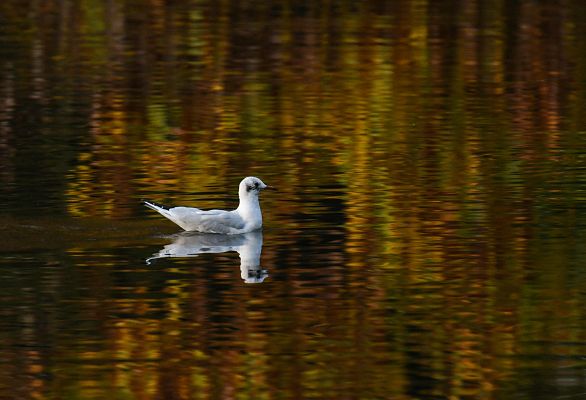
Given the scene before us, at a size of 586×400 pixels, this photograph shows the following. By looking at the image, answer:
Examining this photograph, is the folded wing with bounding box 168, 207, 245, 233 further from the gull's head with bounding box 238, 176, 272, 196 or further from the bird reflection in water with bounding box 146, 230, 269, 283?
the gull's head with bounding box 238, 176, 272, 196

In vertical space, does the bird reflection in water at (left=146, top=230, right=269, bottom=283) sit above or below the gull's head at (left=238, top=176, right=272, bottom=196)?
below

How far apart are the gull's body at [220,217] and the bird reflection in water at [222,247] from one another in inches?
2.9

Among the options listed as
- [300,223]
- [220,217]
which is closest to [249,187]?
[220,217]

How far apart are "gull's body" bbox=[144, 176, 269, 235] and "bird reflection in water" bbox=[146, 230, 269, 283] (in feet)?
0.24

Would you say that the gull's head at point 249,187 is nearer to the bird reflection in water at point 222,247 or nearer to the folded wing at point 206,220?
the folded wing at point 206,220

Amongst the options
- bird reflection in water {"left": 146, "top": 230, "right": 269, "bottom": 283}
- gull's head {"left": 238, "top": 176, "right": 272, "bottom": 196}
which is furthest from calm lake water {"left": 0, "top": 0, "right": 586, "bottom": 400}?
gull's head {"left": 238, "top": 176, "right": 272, "bottom": 196}

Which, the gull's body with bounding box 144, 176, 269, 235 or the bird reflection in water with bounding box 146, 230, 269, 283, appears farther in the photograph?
the gull's body with bounding box 144, 176, 269, 235

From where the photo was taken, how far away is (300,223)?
693 inches

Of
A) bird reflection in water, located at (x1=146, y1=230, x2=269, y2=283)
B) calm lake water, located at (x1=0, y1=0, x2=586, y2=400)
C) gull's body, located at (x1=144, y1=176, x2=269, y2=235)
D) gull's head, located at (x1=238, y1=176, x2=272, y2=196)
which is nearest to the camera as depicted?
calm lake water, located at (x1=0, y1=0, x2=586, y2=400)

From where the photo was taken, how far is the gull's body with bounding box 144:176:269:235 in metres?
17.3

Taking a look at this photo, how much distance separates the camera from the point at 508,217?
17.7 meters

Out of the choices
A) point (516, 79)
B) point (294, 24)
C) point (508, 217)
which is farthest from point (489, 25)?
point (508, 217)

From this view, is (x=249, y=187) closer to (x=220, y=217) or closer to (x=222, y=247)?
(x=220, y=217)

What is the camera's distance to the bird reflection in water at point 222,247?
51.6 feet
